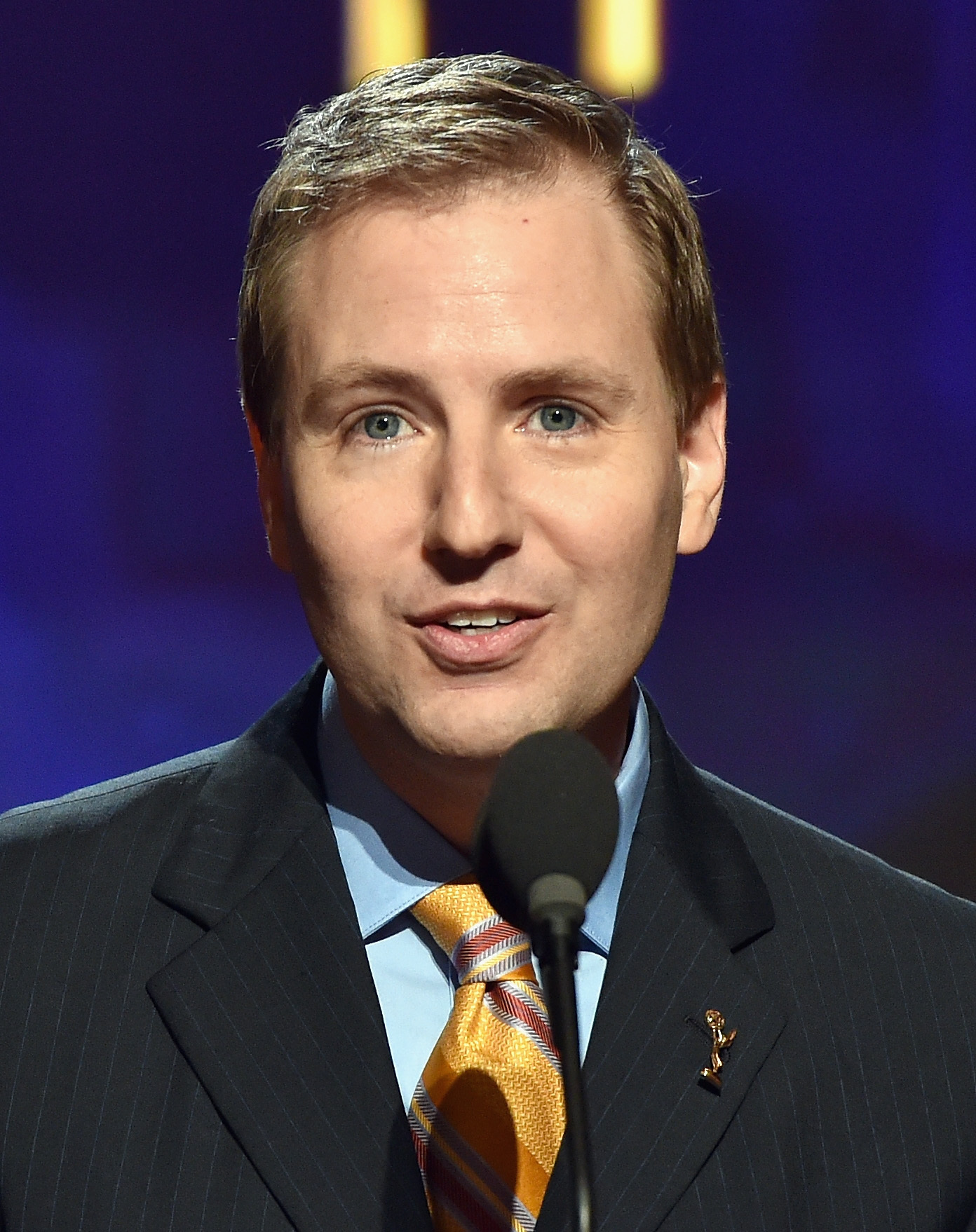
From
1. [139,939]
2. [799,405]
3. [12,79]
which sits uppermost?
[12,79]

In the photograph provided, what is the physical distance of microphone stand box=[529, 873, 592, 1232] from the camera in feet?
3.42

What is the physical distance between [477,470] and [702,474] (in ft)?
1.21

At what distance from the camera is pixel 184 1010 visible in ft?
5.10

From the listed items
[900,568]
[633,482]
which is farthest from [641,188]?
[900,568]

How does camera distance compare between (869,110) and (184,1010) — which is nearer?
(184,1010)

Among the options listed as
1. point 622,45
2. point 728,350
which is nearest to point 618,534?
point 728,350

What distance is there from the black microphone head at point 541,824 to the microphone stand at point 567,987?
1cm

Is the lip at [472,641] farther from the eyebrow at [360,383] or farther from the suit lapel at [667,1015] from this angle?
the suit lapel at [667,1015]

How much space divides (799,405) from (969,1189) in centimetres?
109

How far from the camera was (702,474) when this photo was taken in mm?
1790

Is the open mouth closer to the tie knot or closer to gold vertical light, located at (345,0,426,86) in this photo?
the tie knot

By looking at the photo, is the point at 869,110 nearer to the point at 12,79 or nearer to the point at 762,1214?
the point at 12,79

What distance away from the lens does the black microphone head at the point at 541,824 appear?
1.12 metres

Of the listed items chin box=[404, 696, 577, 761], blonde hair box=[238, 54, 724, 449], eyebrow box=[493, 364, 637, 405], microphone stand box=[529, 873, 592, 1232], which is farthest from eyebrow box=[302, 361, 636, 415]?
microphone stand box=[529, 873, 592, 1232]
